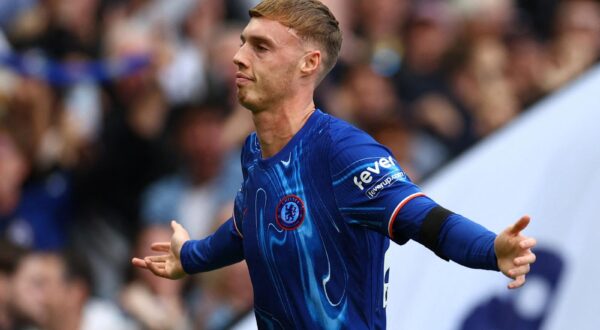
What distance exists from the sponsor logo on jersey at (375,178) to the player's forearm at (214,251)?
0.85m

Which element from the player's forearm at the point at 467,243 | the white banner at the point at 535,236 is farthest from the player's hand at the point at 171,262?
the player's forearm at the point at 467,243

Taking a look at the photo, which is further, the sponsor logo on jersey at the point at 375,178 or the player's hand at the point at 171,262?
the player's hand at the point at 171,262

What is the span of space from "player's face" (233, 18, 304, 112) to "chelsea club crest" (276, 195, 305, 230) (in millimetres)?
360

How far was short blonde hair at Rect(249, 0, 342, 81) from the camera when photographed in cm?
445

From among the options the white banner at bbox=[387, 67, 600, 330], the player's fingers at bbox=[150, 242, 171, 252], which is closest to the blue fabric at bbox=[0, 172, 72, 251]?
the white banner at bbox=[387, 67, 600, 330]

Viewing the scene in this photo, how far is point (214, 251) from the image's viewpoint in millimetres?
4945

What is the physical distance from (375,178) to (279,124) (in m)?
0.48

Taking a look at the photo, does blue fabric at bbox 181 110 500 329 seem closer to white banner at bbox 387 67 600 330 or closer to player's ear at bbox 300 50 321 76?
player's ear at bbox 300 50 321 76

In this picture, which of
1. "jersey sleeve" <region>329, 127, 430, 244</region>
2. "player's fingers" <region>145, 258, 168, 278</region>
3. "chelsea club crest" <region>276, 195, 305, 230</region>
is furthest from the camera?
"player's fingers" <region>145, 258, 168, 278</region>

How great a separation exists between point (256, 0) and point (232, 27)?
383 mm

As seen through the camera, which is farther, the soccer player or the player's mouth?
the player's mouth

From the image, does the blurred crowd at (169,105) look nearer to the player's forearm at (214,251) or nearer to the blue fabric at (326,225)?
the player's forearm at (214,251)

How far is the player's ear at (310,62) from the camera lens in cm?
447

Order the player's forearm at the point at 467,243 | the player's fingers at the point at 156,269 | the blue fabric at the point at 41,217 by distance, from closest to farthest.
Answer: the player's forearm at the point at 467,243 < the player's fingers at the point at 156,269 < the blue fabric at the point at 41,217
